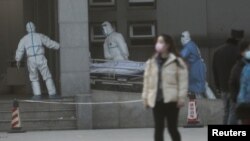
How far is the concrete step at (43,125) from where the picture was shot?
16094 mm

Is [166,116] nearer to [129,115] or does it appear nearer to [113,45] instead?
[129,115]

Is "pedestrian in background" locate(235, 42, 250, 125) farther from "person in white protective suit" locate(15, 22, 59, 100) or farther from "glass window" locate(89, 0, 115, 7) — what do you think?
"glass window" locate(89, 0, 115, 7)

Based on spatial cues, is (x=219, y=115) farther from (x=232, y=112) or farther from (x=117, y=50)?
(x=232, y=112)

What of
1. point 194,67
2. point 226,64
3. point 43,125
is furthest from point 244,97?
point 194,67

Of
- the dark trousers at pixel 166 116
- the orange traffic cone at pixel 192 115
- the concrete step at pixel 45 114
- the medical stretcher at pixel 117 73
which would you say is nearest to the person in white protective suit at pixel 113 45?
the medical stretcher at pixel 117 73

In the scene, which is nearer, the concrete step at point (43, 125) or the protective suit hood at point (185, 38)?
the concrete step at point (43, 125)

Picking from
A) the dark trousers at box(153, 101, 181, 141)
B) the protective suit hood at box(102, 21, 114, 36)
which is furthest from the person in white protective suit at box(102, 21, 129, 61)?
the dark trousers at box(153, 101, 181, 141)

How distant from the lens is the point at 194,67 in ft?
57.6

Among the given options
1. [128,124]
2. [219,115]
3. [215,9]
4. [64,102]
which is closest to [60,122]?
[64,102]

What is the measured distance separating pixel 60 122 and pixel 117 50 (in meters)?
2.75

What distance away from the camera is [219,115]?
55.1 feet

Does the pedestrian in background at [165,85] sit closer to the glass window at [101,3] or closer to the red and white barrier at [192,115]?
the red and white barrier at [192,115]

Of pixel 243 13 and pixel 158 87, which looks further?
pixel 243 13

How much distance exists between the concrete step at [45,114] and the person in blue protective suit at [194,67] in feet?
10.9
